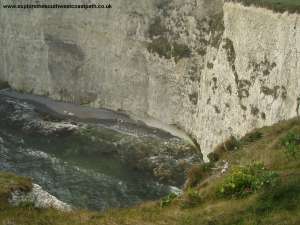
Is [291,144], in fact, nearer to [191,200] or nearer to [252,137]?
[252,137]

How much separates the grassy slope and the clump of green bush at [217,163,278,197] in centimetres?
26

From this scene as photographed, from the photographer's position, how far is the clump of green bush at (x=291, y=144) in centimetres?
1621

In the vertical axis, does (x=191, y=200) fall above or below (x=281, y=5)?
below

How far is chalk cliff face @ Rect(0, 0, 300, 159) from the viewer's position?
3553 cm

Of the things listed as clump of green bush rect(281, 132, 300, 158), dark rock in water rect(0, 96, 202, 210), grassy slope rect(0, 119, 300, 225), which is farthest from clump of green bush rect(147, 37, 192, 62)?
grassy slope rect(0, 119, 300, 225)

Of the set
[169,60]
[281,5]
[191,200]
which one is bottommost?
[169,60]

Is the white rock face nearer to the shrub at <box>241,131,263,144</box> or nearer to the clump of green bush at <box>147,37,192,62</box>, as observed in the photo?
the shrub at <box>241,131,263,144</box>

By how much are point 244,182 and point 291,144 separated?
3.01m

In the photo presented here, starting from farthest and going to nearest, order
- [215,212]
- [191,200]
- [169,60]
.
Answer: [169,60], [191,200], [215,212]

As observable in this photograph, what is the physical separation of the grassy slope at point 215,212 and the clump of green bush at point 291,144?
19 centimetres

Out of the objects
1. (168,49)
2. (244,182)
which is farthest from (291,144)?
(168,49)

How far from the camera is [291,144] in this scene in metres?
16.7

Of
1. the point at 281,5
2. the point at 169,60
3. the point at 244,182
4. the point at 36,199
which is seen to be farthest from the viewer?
the point at 169,60

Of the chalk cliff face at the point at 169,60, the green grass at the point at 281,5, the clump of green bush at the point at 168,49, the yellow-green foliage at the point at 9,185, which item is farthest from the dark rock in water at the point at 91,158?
the yellow-green foliage at the point at 9,185
